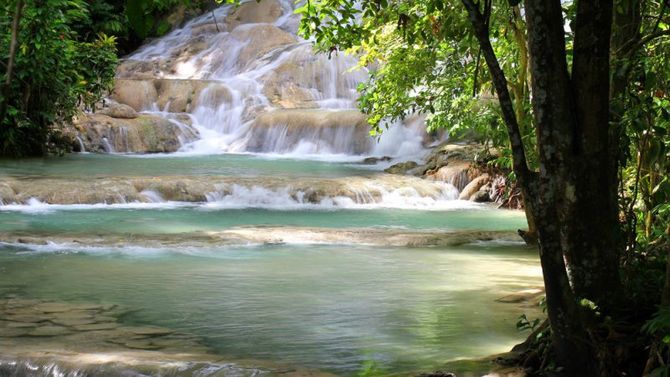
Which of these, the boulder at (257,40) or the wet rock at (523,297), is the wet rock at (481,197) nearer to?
the wet rock at (523,297)

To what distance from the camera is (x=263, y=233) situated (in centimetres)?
1038

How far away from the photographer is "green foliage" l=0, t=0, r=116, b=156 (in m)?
16.8

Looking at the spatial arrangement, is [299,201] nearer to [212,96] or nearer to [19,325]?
[19,325]

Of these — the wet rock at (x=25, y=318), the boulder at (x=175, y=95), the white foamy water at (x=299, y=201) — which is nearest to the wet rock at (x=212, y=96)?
the boulder at (x=175, y=95)

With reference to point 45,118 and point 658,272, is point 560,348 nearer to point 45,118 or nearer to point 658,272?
point 658,272

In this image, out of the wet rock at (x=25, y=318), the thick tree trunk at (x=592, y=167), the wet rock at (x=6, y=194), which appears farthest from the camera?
the wet rock at (x=6, y=194)

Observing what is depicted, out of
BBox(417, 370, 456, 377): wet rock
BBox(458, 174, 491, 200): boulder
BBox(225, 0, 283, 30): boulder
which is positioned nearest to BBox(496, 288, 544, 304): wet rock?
BBox(417, 370, 456, 377): wet rock

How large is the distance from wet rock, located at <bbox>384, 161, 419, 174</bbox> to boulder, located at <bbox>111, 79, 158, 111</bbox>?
9744 millimetres

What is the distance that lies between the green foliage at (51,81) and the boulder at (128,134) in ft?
4.94

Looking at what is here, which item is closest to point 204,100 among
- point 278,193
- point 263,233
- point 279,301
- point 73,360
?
point 278,193

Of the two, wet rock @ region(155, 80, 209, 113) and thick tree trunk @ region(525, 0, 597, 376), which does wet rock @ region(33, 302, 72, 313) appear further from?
wet rock @ region(155, 80, 209, 113)

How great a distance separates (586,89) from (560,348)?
1.24 meters

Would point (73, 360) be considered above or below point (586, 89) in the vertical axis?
below

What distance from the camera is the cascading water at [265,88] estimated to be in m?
21.9
